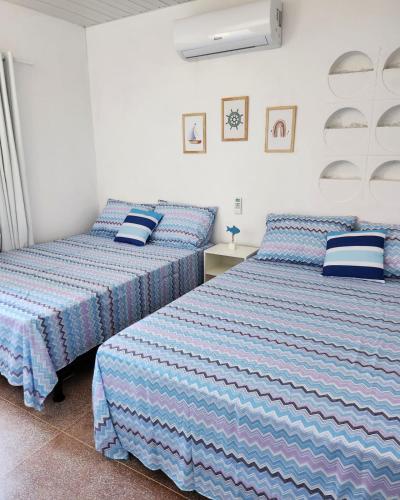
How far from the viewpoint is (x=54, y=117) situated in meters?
3.39

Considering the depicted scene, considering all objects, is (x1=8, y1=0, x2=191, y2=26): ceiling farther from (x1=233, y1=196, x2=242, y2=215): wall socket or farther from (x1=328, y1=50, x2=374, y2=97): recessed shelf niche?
(x1=233, y1=196, x2=242, y2=215): wall socket

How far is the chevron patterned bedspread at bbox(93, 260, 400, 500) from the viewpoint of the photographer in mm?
1117

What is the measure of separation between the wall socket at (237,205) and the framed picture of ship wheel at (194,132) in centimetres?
52

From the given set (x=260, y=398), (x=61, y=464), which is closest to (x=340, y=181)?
(x=260, y=398)

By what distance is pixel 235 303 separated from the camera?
6.43ft

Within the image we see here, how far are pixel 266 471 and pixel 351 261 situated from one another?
4.86ft

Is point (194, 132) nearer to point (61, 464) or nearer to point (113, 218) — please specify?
point (113, 218)

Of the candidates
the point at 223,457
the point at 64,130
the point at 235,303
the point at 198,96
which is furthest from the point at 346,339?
the point at 64,130

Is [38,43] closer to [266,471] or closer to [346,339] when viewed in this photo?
[346,339]

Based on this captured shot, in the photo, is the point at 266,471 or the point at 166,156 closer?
the point at 266,471

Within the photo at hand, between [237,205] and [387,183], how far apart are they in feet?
3.83

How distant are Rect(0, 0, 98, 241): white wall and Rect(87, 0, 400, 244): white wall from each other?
0.16m

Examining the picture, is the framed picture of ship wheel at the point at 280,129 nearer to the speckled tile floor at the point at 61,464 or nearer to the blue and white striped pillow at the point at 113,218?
the blue and white striped pillow at the point at 113,218

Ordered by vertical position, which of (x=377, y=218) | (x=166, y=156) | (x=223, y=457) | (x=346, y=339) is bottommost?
(x=223, y=457)
